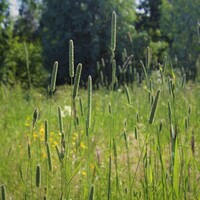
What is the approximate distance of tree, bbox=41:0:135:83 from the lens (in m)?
16.5

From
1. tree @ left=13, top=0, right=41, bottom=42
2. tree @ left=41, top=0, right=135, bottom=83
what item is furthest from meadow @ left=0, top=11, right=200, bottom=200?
tree @ left=13, top=0, right=41, bottom=42

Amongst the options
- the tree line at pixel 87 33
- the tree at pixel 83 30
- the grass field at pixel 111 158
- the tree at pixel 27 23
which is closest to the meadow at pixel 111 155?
the grass field at pixel 111 158

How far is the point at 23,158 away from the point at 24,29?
2226cm

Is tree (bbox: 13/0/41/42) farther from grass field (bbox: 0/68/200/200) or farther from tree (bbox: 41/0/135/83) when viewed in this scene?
grass field (bbox: 0/68/200/200)

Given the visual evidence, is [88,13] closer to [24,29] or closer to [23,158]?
[24,29]

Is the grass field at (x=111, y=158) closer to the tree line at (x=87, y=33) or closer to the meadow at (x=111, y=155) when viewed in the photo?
the meadow at (x=111, y=155)

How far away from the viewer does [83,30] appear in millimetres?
16641

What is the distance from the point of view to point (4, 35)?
1278 cm

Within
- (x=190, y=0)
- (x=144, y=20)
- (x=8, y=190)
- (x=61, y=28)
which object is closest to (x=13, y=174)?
(x=8, y=190)

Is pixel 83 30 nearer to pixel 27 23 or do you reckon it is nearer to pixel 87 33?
pixel 87 33

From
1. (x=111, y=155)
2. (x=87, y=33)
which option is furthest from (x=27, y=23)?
(x=111, y=155)

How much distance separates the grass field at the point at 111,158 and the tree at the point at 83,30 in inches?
477

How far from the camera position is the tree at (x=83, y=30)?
54.0 feet

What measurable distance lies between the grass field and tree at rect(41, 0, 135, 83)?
1212cm
